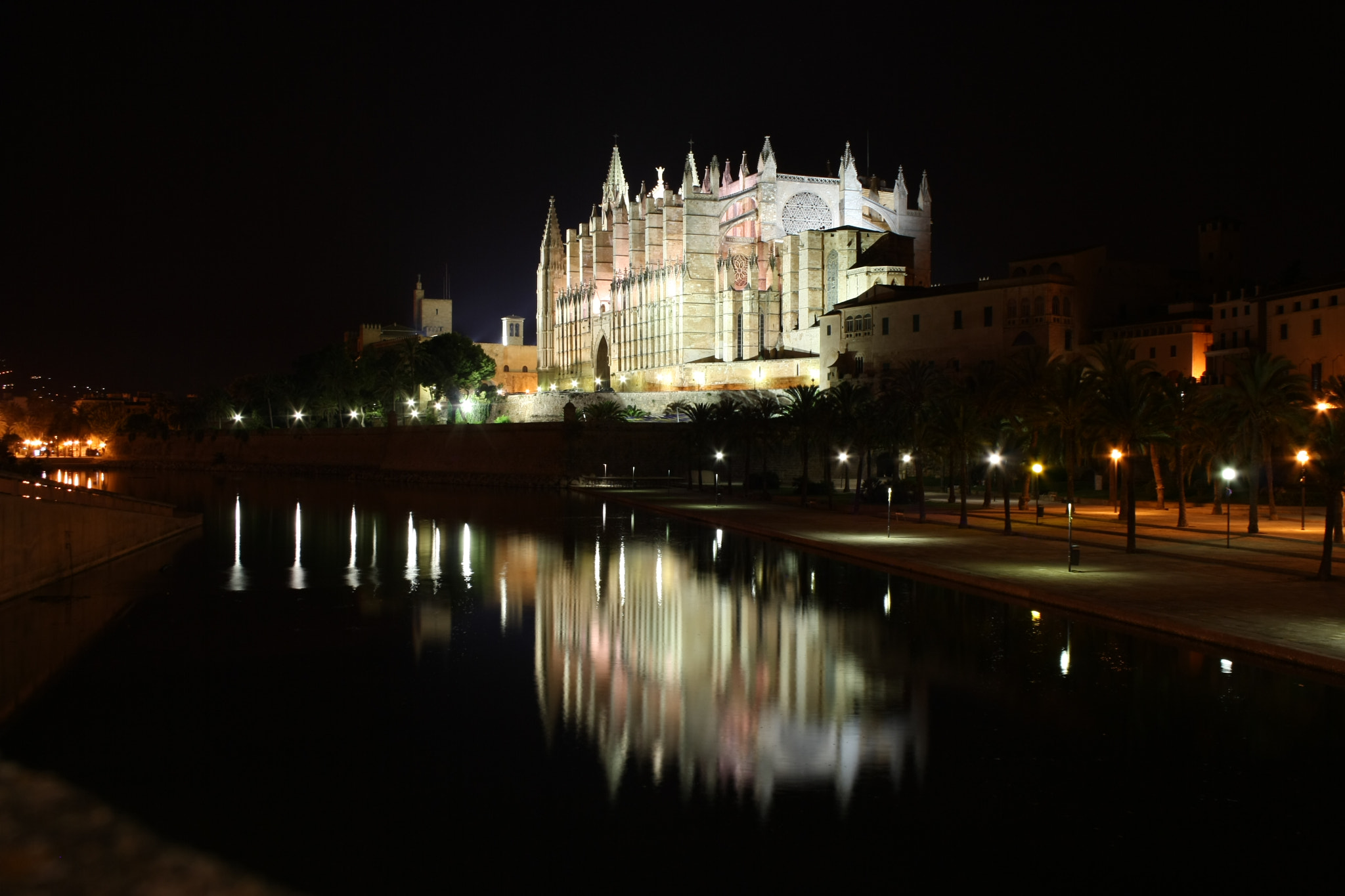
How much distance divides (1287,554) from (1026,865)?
16863mm

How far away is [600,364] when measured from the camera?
88000 millimetres

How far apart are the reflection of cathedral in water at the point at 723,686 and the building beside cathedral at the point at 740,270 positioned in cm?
4749

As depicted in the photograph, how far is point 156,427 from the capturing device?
324 ft

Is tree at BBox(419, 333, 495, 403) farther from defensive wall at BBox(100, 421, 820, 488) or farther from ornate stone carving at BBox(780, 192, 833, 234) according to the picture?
ornate stone carving at BBox(780, 192, 833, 234)

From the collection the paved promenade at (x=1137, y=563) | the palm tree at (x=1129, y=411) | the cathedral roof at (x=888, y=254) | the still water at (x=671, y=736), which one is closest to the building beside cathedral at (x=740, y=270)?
the cathedral roof at (x=888, y=254)

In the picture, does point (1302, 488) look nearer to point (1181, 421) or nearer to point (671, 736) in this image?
point (1181, 421)

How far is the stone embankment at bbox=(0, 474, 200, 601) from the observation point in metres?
16.0

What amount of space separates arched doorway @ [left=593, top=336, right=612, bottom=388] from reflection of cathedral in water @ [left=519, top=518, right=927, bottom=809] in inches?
2672

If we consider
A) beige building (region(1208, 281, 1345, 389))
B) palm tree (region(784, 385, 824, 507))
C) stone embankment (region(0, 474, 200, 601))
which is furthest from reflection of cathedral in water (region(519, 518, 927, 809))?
beige building (region(1208, 281, 1345, 389))

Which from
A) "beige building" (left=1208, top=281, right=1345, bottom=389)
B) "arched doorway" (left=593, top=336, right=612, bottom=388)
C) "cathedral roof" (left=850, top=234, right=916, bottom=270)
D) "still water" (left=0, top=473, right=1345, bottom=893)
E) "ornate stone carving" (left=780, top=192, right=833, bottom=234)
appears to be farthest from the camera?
"arched doorway" (left=593, top=336, right=612, bottom=388)

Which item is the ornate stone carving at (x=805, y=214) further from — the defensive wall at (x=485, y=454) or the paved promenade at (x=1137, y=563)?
the paved promenade at (x=1137, y=563)

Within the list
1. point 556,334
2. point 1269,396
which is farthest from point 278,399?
point 1269,396

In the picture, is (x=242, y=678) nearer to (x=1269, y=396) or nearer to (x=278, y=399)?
(x=1269, y=396)

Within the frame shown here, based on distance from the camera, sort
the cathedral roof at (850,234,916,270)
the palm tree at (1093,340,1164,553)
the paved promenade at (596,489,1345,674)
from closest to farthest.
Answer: the paved promenade at (596,489,1345,674) < the palm tree at (1093,340,1164,553) < the cathedral roof at (850,234,916,270)
